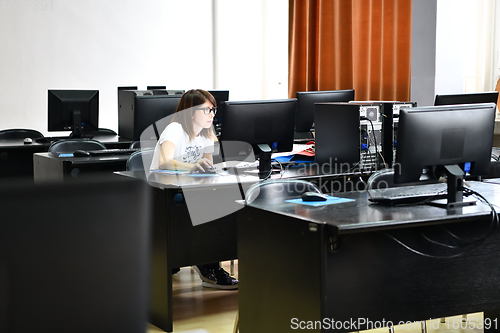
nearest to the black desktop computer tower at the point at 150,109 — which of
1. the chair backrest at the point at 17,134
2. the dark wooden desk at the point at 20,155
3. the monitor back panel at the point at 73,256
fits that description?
the dark wooden desk at the point at 20,155

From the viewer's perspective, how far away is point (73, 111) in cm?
515

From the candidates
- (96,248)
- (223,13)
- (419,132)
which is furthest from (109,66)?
(96,248)

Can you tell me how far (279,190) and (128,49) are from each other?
5.24 m

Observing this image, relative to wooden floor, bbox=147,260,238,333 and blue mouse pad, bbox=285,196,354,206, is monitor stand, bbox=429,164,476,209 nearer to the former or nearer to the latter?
blue mouse pad, bbox=285,196,354,206

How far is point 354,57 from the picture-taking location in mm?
5473

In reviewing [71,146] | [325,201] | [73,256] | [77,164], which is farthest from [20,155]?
[73,256]

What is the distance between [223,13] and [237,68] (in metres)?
0.73

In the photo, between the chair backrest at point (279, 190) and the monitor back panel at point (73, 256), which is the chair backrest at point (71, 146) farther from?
Answer: the monitor back panel at point (73, 256)

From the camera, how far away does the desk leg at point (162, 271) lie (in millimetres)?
2756

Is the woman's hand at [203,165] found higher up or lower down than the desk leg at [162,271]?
higher up

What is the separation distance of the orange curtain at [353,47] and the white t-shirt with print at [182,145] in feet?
7.38

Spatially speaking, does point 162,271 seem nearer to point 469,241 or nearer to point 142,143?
point 469,241

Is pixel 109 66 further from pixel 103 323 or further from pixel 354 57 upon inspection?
pixel 103 323

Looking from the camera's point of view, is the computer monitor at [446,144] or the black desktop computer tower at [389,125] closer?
the computer monitor at [446,144]
